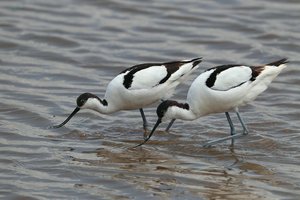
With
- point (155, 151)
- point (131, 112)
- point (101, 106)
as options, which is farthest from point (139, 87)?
point (131, 112)

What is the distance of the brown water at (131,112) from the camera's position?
7.49m

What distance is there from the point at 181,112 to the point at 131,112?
157 centimetres

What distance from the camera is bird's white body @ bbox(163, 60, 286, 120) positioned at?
854 cm

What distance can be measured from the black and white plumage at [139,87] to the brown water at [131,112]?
0.97ft

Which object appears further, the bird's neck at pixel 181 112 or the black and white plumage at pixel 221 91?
the bird's neck at pixel 181 112

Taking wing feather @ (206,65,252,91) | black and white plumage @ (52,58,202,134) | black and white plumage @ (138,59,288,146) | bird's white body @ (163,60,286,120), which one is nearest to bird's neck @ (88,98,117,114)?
black and white plumage @ (52,58,202,134)

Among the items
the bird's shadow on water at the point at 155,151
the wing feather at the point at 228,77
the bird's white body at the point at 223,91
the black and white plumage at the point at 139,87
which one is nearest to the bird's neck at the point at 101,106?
the black and white plumage at the point at 139,87

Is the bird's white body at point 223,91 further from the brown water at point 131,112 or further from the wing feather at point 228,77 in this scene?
the brown water at point 131,112

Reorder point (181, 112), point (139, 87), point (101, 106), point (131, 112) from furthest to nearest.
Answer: point (131, 112)
point (101, 106)
point (139, 87)
point (181, 112)

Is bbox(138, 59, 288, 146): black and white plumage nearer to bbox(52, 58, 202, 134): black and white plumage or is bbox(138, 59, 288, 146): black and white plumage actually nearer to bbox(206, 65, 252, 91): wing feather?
bbox(206, 65, 252, 91): wing feather

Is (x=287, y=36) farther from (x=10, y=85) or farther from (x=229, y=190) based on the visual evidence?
(x=229, y=190)

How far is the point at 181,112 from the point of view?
8.69m

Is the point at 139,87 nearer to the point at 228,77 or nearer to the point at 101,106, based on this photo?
the point at 101,106

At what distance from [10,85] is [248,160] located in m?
3.58
